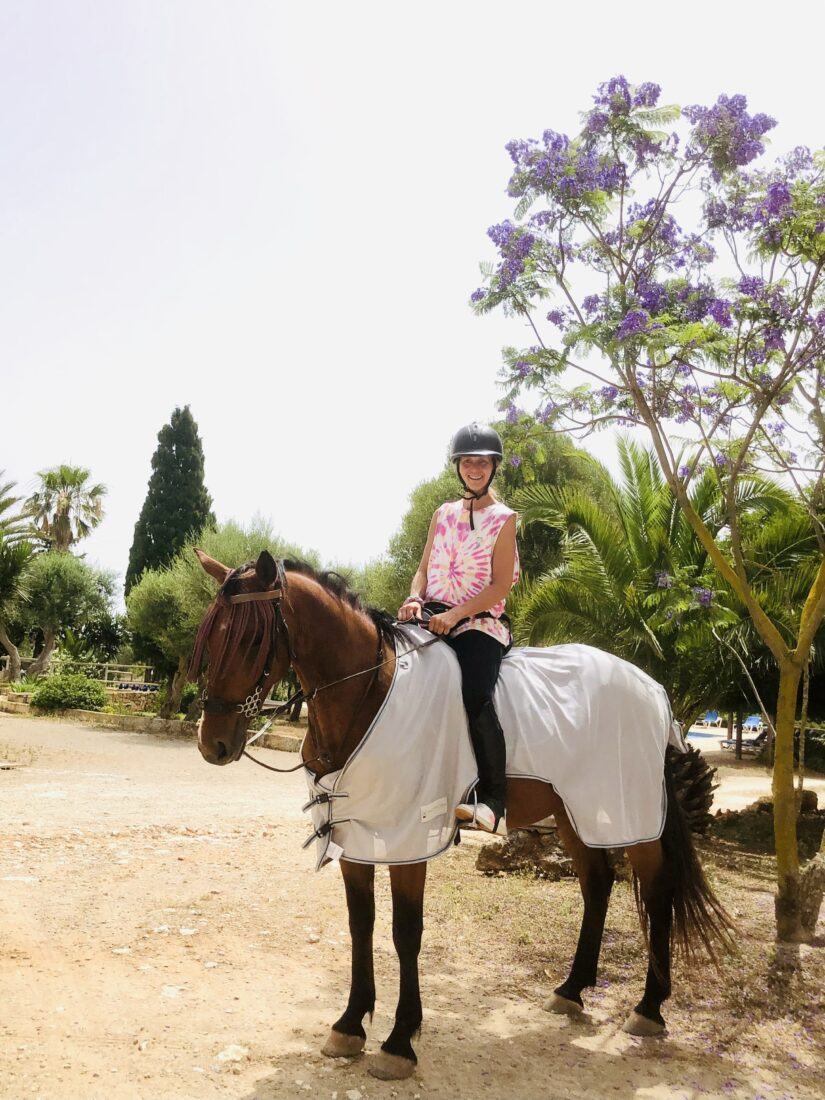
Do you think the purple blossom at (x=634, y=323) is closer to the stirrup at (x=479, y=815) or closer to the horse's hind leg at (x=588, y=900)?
the horse's hind leg at (x=588, y=900)

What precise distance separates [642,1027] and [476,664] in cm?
199

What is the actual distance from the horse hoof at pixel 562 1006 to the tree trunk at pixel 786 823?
183cm

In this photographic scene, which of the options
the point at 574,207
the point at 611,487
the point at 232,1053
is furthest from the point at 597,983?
the point at 611,487

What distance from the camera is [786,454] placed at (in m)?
7.18

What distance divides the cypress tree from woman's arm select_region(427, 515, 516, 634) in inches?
1174

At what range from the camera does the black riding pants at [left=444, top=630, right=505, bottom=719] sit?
3.82 m

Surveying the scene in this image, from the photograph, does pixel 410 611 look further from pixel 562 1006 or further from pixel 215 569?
pixel 562 1006

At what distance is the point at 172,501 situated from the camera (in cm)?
3312

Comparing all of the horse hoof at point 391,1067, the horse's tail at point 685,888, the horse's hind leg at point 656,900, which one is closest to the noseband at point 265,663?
the horse hoof at point 391,1067

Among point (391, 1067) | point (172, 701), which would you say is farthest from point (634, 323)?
point (172, 701)

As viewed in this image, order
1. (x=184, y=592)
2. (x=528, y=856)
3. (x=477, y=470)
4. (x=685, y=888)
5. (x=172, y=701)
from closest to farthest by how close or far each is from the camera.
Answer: (x=477, y=470) → (x=685, y=888) → (x=528, y=856) → (x=184, y=592) → (x=172, y=701)

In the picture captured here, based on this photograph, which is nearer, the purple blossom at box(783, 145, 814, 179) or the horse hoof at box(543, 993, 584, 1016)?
the horse hoof at box(543, 993, 584, 1016)

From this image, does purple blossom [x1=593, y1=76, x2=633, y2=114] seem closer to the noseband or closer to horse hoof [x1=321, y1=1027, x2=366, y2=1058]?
the noseband

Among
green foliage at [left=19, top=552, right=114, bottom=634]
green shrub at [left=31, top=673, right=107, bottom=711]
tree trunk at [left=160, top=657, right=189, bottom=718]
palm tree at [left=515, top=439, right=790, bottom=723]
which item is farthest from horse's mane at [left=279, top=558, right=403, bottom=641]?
green foliage at [left=19, top=552, right=114, bottom=634]
